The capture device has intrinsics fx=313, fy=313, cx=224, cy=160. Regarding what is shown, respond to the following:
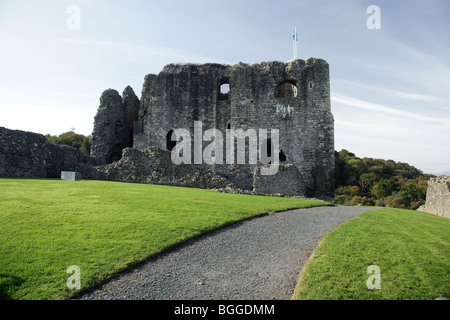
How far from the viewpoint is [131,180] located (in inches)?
647

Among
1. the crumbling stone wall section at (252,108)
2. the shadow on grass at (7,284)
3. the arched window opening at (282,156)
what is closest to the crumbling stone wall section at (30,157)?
the crumbling stone wall section at (252,108)

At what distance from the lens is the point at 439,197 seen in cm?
1320

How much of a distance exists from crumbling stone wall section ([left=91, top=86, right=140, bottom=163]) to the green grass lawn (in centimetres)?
1839

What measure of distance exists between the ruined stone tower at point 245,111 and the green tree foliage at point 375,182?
1006cm

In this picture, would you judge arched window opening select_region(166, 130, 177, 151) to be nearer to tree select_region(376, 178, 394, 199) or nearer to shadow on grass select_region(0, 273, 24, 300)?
shadow on grass select_region(0, 273, 24, 300)

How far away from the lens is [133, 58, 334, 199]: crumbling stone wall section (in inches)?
806

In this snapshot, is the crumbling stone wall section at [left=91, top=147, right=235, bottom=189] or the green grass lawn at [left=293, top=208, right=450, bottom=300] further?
the crumbling stone wall section at [left=91, top=147, right=235, bottom=189]

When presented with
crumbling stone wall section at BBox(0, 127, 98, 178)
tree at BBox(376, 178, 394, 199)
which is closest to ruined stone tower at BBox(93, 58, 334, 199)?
crumbling stone wall section at BBox(0, 127, 98, 178)

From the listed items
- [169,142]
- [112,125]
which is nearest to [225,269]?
[169,142]

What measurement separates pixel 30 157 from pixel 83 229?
31.7ft

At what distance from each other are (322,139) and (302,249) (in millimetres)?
15286

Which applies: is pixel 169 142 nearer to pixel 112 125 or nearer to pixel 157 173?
pixel 112 125
